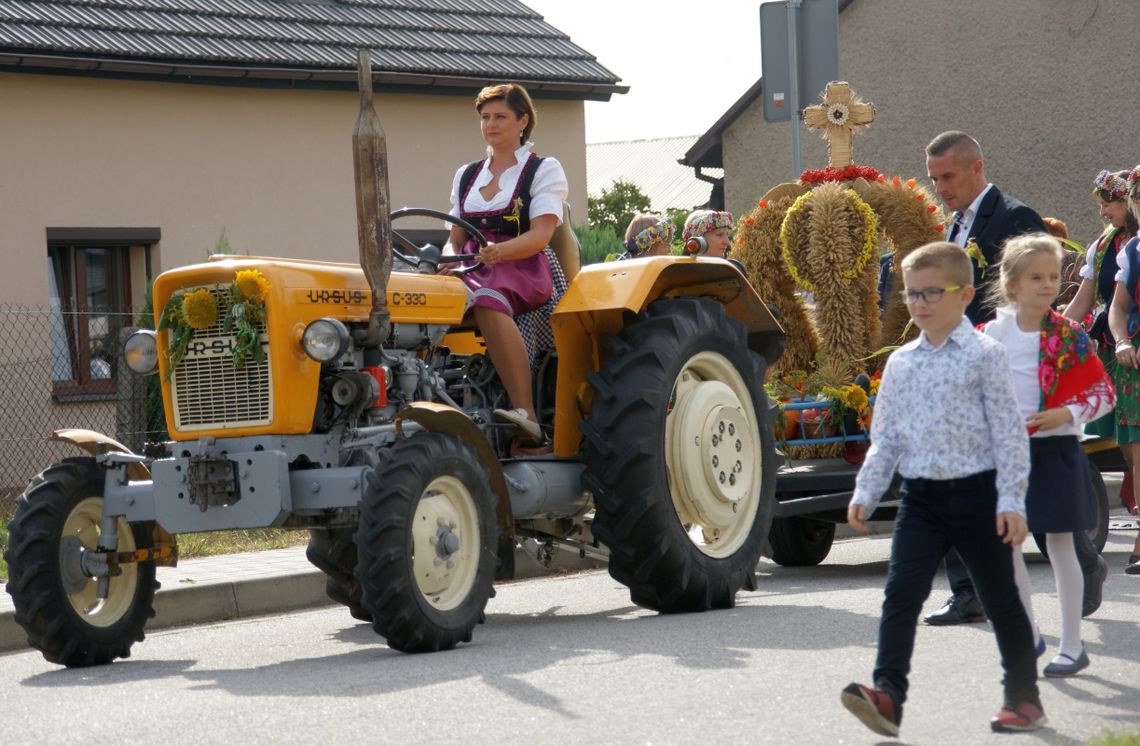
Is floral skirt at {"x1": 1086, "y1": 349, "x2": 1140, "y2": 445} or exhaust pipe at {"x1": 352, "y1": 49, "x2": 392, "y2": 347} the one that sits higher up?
exhaust pipe at {"x1": 352, "y1": 49, "x2": 392, "y2": 347}

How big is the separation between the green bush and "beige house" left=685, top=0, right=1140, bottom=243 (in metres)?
9.38

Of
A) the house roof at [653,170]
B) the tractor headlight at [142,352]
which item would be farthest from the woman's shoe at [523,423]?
the house roof at [653,170]

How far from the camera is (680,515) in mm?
8367

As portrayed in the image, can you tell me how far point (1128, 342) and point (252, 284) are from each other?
14.4 feet

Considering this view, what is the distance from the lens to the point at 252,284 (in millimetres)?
7125

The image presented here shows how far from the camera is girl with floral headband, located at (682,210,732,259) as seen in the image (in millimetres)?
10422

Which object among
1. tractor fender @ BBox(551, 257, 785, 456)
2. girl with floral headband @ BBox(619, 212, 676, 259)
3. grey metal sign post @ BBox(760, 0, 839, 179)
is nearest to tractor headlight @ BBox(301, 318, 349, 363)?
tractor fender @ BBox(551, 257, 785, 456)

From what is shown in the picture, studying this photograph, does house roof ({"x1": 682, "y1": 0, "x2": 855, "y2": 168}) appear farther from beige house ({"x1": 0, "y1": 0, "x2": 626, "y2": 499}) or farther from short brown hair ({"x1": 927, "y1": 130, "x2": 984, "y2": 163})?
short brown hair ({"x1": 927, "y1": 130, "x2": 984, "y2": 163})

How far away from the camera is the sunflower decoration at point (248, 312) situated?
713 cm

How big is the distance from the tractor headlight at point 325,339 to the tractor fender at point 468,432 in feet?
1.13

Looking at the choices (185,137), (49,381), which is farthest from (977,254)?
(185,137)

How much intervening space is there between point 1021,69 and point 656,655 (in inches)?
930

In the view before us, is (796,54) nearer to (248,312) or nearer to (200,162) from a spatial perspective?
(248,312)

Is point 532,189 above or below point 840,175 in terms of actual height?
below
